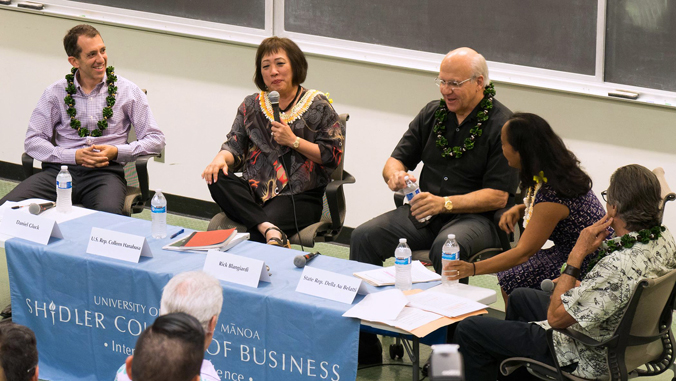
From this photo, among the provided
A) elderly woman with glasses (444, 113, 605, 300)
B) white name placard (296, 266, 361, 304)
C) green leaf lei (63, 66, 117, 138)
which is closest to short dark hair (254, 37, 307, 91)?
green leaf lei (63, 66, 117, 138)

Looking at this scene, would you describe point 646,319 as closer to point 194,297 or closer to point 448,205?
point 448,205

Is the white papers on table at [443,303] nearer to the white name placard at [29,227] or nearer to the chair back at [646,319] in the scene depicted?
the chair back at [646,319]

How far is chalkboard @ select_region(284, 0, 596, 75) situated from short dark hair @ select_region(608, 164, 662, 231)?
1940 millimetres

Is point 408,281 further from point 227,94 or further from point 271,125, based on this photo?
point 227,94

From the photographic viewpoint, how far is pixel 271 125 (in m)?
4.15

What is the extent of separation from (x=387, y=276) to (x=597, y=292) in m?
0.83

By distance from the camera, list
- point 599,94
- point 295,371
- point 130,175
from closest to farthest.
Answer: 1. point 295,371
2. point 599,94
3. point 130,175

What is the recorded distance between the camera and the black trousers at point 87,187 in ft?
14.0

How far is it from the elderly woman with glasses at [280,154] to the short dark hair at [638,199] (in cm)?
176

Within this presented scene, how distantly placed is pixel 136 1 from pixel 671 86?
11.9 feet

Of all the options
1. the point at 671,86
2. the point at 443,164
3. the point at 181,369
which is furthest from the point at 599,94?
the point at 181,369

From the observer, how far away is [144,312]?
3154 mm

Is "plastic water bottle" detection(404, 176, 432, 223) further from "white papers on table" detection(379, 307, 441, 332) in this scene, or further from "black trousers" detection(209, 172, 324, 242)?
"white papers on table" detection(379, 307, 441, 332)

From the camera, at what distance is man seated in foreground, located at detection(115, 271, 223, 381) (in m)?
2.13
